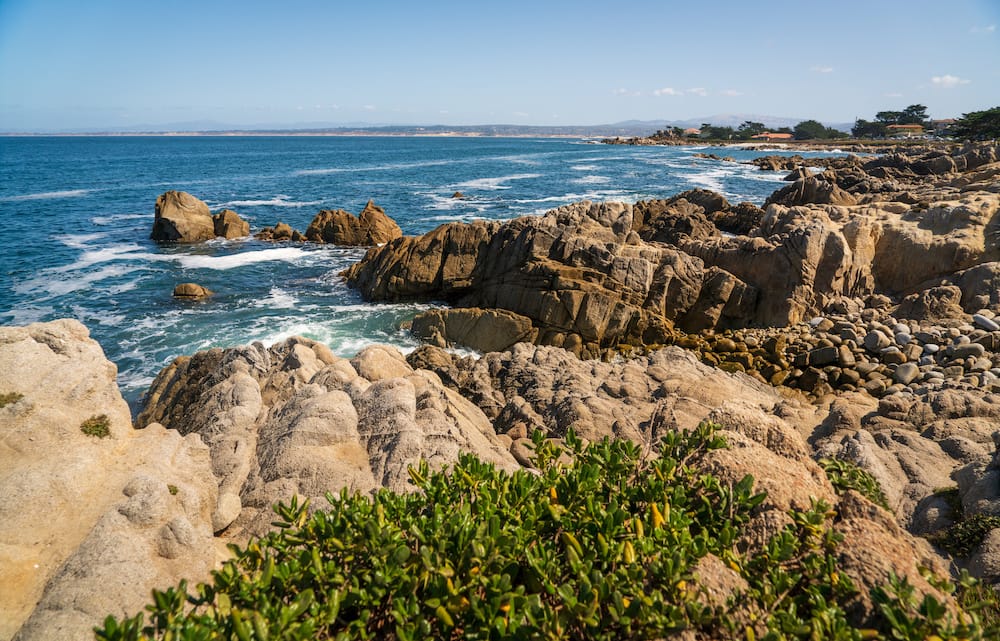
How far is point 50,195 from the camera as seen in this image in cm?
6266

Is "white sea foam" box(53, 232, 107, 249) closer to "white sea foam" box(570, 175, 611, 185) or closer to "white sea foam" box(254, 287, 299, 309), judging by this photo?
"white sea foam" box(254, 287, 299, 309)

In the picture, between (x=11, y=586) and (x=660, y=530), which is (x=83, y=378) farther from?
(x=660, y=530)

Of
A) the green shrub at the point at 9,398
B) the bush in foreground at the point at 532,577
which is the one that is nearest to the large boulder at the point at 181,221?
the green shrub at the point at 9,398

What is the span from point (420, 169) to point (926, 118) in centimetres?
14950

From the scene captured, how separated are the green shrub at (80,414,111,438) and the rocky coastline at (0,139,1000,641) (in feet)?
0.12

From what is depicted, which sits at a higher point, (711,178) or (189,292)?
(711,178)

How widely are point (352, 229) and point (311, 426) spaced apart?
1275 inches

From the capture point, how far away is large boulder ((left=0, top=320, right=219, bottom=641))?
5.16 metres

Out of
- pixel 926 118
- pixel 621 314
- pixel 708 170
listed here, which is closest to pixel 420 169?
pixel 708 170

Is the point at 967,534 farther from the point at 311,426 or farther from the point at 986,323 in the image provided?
the point at 986,323

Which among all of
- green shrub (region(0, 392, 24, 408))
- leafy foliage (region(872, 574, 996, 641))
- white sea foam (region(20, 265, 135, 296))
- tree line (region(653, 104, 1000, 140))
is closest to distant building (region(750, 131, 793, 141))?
tree line (region(653, 104, 1000, 140))

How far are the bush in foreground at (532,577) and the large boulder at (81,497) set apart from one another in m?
2.58

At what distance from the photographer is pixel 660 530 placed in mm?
3709

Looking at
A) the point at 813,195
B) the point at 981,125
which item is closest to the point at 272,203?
the point at 813,195
